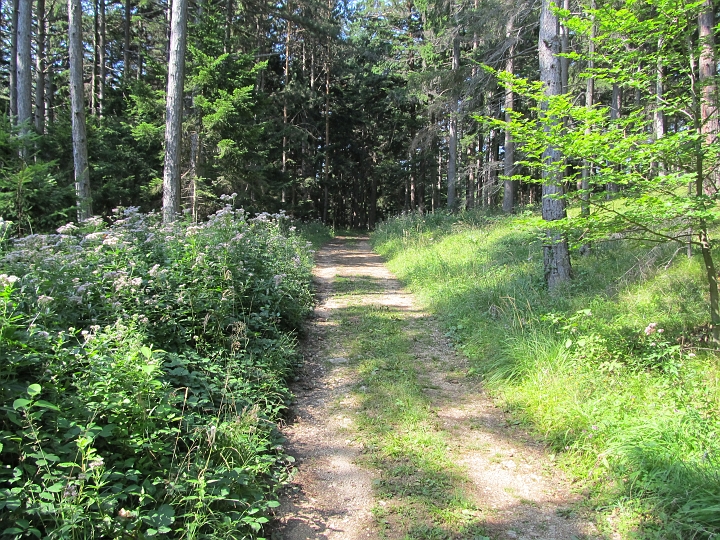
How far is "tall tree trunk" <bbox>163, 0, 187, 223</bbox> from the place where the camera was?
947 centimetres

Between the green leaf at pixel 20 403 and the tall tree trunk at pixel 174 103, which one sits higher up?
the tall tree trunk at pixel 174 103

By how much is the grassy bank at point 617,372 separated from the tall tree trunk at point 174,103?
20.7ft

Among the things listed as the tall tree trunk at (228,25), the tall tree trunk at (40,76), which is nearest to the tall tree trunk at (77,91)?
the tall tree trunk at (228,25)

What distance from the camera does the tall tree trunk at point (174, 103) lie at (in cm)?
947

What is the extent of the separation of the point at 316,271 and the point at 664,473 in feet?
31.0

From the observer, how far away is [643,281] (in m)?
5.68

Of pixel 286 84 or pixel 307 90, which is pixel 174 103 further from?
pixel 307 90

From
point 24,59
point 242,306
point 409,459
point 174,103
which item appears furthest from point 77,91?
point 409,459

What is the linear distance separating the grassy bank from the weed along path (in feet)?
0.88

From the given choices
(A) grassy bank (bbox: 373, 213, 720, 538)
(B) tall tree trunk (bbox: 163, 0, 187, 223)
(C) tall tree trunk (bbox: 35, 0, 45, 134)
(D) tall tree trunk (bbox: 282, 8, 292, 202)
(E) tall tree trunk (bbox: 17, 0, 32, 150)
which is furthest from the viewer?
(D) tall tree trunk (bbox: 282, 8, 292, 202)

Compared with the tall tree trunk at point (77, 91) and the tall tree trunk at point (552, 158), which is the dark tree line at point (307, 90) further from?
the tall tree trunk at point (77, 91)

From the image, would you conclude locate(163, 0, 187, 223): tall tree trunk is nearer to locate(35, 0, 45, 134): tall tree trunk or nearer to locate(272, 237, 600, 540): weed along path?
locate(272, 237, 600, 540): weed along path

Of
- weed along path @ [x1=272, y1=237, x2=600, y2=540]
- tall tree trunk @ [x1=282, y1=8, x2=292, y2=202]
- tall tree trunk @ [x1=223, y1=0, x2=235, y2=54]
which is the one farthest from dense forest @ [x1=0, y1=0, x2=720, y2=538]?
tall tree trunk @ [x1=282, y1=8, x2=292, y2=202]

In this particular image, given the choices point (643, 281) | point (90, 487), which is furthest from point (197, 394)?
point (643, 281)
